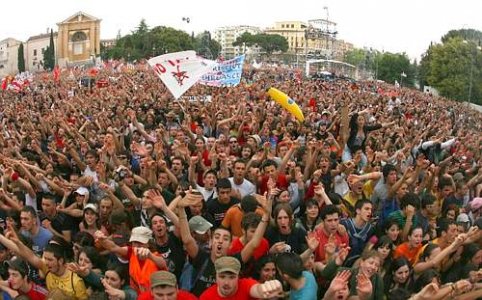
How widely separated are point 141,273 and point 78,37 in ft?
324

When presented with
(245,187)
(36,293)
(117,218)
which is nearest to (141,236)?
(36,293)

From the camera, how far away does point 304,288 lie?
144 inches

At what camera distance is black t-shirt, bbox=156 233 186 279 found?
172 inches

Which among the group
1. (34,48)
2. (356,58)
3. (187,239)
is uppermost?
(34,48)

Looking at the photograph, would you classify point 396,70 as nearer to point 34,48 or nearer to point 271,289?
point 34,48

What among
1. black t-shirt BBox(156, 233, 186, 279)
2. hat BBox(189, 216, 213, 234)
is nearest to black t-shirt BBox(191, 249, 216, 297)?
black t-shirt BBox(156, 233, 186, 279)

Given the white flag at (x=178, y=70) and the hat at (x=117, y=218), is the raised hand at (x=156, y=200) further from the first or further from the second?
the white flag at (x=178, y=70)

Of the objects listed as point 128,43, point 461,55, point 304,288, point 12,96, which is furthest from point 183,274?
point 128,43

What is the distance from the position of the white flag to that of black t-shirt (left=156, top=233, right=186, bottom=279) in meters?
8.45

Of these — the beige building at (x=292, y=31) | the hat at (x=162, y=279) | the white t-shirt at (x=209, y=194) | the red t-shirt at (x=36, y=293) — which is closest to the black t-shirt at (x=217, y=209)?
the white t-shirt at (x=209, y=194)

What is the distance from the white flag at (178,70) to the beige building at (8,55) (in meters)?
103

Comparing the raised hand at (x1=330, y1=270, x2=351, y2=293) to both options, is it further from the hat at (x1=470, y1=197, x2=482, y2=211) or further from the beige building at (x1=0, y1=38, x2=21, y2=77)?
the beige building at (x1=0, y1=38, x2=21, y2=77)

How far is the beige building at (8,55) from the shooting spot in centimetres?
10867

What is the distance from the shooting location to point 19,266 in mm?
4090
